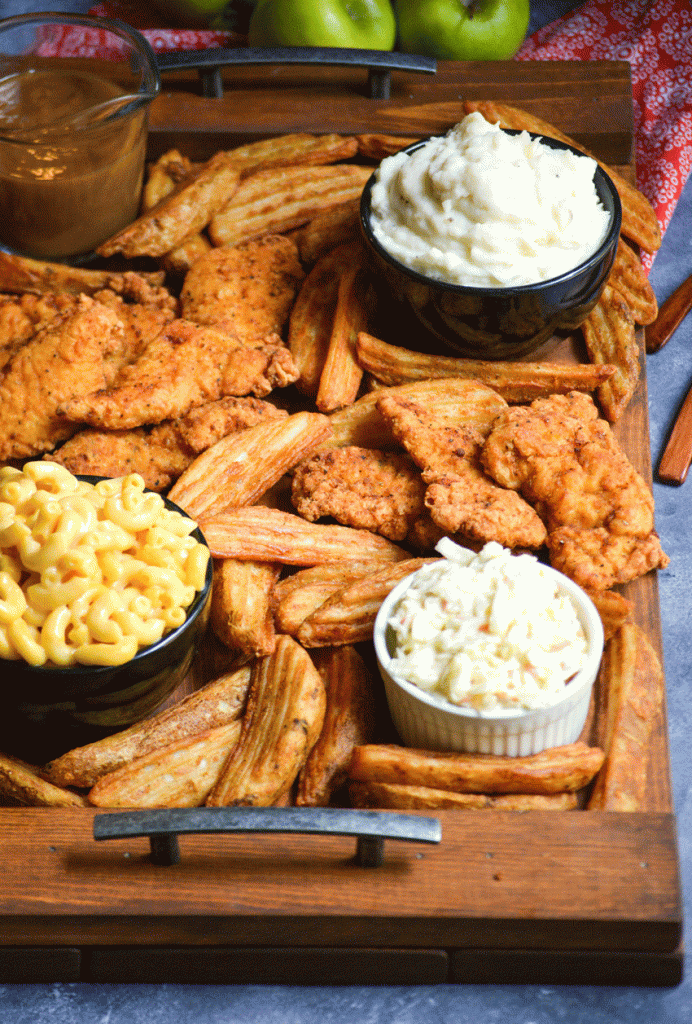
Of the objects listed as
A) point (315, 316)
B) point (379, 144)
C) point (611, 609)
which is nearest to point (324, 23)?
point (379, 144)

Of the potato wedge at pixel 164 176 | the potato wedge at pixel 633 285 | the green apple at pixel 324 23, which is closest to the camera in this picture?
the potato wedge at pixel 633 285


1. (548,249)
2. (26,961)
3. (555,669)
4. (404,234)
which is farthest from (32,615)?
(548,249)

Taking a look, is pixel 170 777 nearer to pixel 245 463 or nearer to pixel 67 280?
pixel 245 463

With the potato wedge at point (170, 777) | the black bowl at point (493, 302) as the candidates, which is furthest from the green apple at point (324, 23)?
the potato wedge at point (170, 777)

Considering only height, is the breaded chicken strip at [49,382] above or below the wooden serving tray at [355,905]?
above

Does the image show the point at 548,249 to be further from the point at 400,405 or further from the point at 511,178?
the point at 400,405

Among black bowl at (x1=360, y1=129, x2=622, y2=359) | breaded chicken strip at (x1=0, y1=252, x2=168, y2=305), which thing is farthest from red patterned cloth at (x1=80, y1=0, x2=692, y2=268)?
breaded chicken strip at (x1=0, y1=252, x2=168, y2=305)

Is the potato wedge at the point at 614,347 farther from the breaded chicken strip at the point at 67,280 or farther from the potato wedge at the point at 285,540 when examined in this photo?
the breaded chicken strip at the point at 67,280
